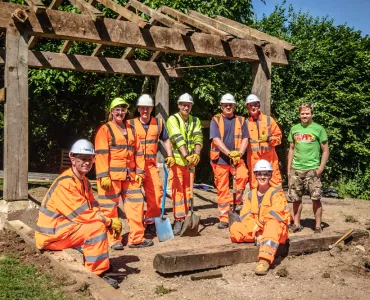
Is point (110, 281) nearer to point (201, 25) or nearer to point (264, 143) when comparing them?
point (264, 143)

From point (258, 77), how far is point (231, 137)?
5.24 feet

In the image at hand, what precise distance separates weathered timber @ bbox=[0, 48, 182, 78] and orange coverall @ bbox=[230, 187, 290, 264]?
502cm

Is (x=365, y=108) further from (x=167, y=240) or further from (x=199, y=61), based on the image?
(x=167, y=240)

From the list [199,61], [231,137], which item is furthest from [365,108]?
[231,137]

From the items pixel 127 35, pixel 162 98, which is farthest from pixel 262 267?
pixel 162 98

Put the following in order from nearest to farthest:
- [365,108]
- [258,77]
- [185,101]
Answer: [185,101] → [258,77] → [365,108]

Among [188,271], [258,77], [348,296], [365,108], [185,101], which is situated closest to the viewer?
[348,296]

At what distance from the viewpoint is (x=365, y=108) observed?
1683cm

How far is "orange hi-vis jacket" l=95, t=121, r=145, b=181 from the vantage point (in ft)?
21.4

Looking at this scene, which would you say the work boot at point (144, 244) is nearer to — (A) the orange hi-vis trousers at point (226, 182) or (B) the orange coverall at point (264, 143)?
(A) the orange hi-vis trousers at point (226, 182)

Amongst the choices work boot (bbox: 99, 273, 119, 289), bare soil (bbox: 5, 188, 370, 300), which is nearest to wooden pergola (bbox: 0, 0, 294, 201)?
bare soil (bbox: 5, 188, 370, 300)

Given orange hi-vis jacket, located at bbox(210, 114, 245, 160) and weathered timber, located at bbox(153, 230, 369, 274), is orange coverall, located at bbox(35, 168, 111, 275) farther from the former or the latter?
orange hi-vis jacket, located at bbox(210, 114, 245, 160)

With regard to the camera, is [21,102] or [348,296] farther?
[21,102]

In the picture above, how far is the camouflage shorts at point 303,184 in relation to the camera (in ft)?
23.2
